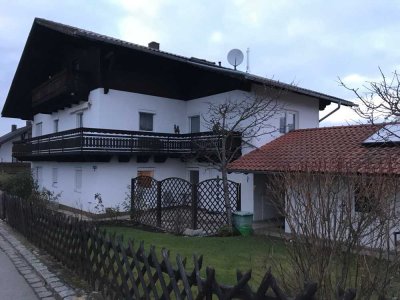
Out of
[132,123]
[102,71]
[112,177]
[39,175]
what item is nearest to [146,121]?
[132,123]

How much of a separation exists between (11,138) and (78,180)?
107ft

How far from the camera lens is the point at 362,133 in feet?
44.6

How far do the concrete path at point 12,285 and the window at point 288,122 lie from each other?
13.2m

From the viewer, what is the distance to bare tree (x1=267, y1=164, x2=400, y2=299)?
3526 millimetres

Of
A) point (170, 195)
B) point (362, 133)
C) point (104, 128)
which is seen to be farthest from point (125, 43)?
point (362, 133)

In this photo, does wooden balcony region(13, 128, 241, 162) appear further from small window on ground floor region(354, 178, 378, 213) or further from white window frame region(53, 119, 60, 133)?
small window on ground floor region(354, 178, 378, 213)

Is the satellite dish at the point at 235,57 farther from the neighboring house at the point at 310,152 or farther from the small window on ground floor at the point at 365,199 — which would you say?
the small window on ground floor at the point at 365,199

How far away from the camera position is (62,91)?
1822 cm

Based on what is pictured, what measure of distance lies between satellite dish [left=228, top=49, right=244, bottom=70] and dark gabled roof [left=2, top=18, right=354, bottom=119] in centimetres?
86

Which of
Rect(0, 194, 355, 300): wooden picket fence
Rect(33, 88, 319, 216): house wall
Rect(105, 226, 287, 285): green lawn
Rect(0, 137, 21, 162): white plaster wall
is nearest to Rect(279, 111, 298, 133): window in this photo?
Rect(33, 88, 319, 216): house wall

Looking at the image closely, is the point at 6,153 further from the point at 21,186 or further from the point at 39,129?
the point at 21,186

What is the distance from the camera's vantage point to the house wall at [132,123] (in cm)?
1686

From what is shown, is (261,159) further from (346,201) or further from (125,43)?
(346,201)

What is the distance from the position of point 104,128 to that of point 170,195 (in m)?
5.48
